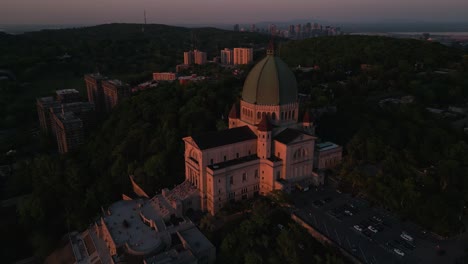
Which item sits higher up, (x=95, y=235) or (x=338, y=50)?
(x=338, y=50)

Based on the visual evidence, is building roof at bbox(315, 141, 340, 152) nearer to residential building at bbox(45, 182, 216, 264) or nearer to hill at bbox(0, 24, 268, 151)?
residential building at bbox(45, 182, 216, 264)

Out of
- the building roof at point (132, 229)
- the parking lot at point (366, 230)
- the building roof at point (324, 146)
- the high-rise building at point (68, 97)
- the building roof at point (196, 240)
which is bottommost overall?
the building roof at point (132, 229)

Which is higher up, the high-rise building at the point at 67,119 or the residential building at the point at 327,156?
the residential building at the point at 327,156

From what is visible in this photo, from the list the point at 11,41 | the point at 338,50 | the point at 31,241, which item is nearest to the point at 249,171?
the point at 31,241

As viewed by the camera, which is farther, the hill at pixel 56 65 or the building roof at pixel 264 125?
the hill at pixel 56 65

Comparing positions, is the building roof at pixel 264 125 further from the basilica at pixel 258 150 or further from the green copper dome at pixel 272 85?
the green copper dome at pixel 272 85

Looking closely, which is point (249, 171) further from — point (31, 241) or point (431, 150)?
point (31, 241)

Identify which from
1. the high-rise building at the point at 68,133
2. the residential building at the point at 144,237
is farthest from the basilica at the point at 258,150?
the high-rise building at the point at 68,133
